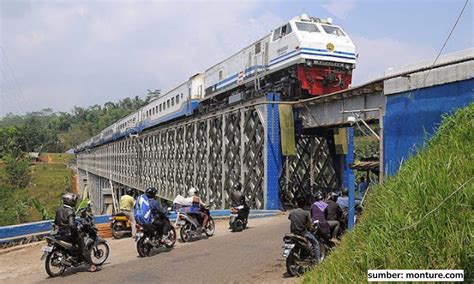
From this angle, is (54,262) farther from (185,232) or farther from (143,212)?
(185,232)

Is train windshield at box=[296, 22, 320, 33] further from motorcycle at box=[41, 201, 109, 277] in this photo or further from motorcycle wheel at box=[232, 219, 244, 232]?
motorcycle at box=[41, 201, 109, 277]

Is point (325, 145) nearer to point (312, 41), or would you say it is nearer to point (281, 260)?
point (312, 41)

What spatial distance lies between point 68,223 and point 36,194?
63.1 metres

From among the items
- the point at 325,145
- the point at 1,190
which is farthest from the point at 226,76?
the point at 1,190

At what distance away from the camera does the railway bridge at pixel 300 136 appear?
29.0 feet

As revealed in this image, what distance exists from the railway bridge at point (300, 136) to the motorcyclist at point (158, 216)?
4.44 m

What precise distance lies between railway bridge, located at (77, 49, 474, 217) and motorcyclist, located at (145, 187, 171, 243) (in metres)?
4.44

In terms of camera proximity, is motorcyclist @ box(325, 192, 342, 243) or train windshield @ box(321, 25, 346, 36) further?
train windshield @ box(321, 25, 346, 36)

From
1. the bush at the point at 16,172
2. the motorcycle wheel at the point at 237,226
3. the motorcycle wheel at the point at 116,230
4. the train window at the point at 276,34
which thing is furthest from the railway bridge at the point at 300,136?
the bush at the point at 16,172

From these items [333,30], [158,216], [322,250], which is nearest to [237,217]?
[158,216]

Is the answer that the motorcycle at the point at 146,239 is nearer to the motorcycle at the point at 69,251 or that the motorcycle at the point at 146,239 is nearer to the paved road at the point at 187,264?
the paved road at the point at 187,264

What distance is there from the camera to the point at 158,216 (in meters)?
9.55

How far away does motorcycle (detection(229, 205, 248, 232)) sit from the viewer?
12367 millimetres

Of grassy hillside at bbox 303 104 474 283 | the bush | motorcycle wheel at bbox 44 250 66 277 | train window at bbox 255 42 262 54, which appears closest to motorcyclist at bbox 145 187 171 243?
motorcycle wheel at bbox 44 250 66 277
